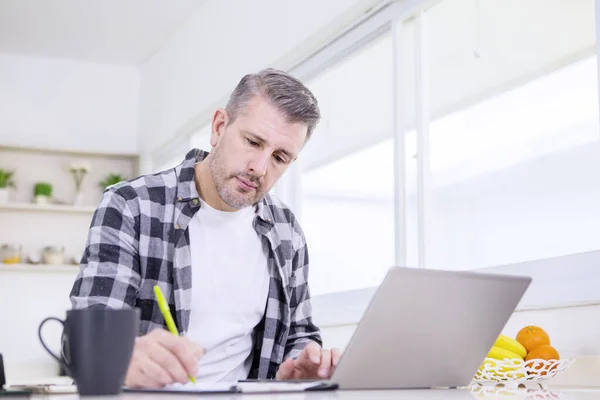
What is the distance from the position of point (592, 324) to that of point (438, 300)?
2.87 feet

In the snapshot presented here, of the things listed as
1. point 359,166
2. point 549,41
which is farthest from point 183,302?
point 359,166

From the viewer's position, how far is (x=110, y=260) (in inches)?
57.8

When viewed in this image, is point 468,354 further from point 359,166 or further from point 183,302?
point 359,166

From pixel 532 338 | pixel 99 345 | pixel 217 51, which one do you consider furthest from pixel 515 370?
pixel 217 51

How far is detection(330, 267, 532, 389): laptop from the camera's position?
1.02m

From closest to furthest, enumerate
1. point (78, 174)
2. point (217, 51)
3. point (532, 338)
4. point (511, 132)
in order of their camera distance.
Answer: point (532, 338), point (511, 132), point (217, 51), point (78, 174)

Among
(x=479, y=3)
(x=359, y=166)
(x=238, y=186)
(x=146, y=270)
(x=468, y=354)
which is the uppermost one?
(x=479, y=3)

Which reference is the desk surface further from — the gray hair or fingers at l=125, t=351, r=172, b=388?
the gray hair

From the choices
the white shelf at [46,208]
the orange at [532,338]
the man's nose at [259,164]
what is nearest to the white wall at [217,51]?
the white shelf at [46,208]

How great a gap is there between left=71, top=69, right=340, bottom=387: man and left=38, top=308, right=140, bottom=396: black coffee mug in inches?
26.9

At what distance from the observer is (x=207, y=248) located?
66.8 inches

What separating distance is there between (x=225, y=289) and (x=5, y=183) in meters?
3.35

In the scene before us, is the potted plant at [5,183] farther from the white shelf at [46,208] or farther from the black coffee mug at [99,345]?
the black coffee mug at [99,345]

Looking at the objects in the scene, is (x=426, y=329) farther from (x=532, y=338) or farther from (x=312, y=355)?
(x=532, y=338)
